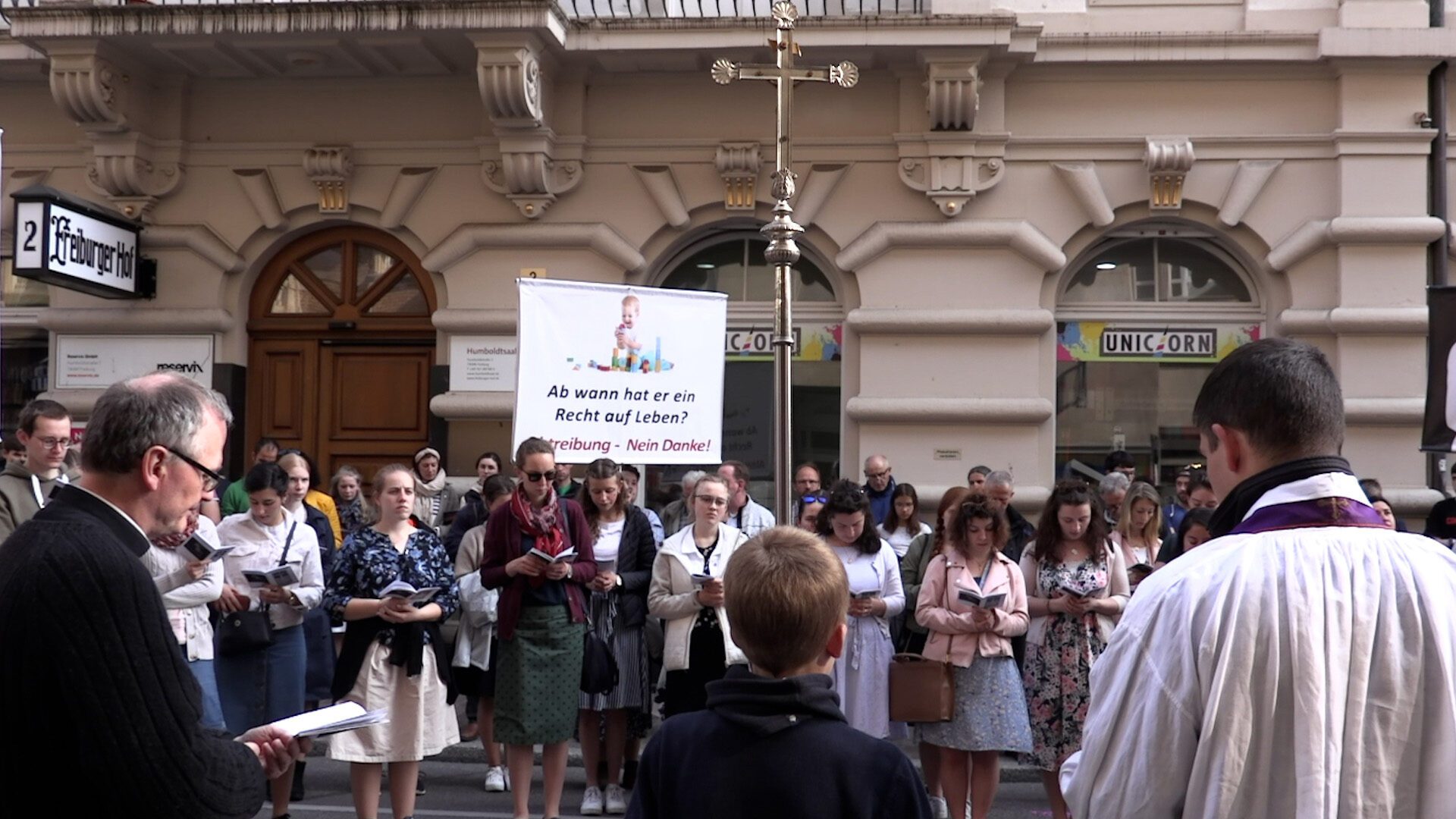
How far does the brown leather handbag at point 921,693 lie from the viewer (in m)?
8.36

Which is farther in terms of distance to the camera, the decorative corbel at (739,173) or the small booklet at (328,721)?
the decorative corbel at (739,173)

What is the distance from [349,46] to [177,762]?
11203mm

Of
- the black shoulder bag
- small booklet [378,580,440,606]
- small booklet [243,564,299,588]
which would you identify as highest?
small booklet [243,564,299,588]

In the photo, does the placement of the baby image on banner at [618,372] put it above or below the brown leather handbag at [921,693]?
above

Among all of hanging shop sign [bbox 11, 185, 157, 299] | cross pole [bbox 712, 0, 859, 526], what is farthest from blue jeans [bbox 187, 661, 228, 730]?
hanging shop sign [bbox 11, 185, 157, 299]

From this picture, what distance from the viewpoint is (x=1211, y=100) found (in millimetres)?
13234

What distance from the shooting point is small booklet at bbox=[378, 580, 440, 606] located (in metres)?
7.78

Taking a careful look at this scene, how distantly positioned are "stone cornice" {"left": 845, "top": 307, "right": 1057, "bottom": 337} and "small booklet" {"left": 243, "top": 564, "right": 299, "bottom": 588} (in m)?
6.36

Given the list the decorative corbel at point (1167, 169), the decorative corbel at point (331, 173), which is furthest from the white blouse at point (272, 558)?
the decorative corbel at point (1167, 169)

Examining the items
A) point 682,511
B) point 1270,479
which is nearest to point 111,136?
point 682,511

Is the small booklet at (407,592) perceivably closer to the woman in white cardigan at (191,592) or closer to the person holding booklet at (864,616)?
the woman in white cardigan at (191,592)

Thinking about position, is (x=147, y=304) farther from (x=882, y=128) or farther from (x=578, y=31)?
(x=882, y=128)

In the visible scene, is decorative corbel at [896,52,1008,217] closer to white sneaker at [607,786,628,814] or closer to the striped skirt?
the striped skirt

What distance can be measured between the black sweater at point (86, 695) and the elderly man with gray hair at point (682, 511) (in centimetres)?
762
